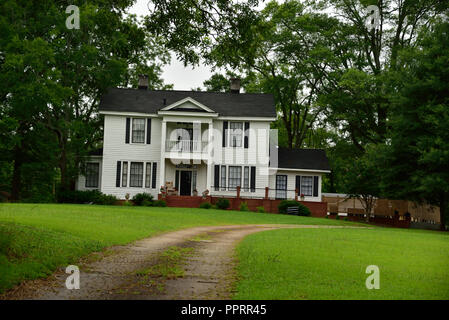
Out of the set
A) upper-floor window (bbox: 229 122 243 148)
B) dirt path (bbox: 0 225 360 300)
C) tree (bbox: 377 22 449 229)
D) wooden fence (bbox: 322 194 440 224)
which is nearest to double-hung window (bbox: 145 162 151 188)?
upper-floor window (bbox: 229 122 243 148)

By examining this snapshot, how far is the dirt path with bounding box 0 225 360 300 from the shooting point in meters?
8.22

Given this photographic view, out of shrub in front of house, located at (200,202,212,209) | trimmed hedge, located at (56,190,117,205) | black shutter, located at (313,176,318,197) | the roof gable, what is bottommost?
shrub in front of house, located at (200,202,212,209)

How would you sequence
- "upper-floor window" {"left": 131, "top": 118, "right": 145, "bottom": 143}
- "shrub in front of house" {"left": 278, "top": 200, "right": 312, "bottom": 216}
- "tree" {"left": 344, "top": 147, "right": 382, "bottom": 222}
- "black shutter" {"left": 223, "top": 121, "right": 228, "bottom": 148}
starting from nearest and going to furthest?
1. "tree" {"left": 344, "top": 147, "right": 382, "bottom": 222}
2. "shrub in front of house" {"left": 278, "top": 200, "right": 312, "bottom": 216}
3. "upper-floor window" {"left": 131, "top": 118, "right": 145, "bottom": 143}
4. "black shutter" {"left": 223, "top": 121, "right": 228, "bottom": 148}

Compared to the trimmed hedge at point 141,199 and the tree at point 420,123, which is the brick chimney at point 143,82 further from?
the tree at point 420,123

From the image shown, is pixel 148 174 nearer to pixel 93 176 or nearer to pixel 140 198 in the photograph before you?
pixel 140 198

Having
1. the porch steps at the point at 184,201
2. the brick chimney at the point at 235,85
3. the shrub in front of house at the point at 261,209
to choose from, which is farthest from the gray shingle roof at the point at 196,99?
the shrub in front of house at the point at 261,209

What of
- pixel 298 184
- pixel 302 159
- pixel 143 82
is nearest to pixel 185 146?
pixel 143 82

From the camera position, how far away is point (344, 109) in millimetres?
40625

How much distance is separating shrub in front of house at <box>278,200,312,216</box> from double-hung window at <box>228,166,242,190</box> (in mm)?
3718

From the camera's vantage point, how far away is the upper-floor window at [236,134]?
3744 cm

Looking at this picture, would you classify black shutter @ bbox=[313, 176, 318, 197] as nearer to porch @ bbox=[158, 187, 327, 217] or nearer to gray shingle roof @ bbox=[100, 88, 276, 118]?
porch @ bbox=[158, 187, 327, 217]

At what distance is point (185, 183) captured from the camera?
37.6m

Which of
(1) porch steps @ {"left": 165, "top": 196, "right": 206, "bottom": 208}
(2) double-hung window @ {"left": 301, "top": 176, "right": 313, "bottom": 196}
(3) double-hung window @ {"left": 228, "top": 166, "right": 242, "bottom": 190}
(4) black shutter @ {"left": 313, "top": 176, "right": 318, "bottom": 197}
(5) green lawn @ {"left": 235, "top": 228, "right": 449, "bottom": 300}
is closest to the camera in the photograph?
(5) green lawn @ {"left": 235, "top": 228, "right": 449, "bottom": 300}

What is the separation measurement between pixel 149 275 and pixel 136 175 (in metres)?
27.9
